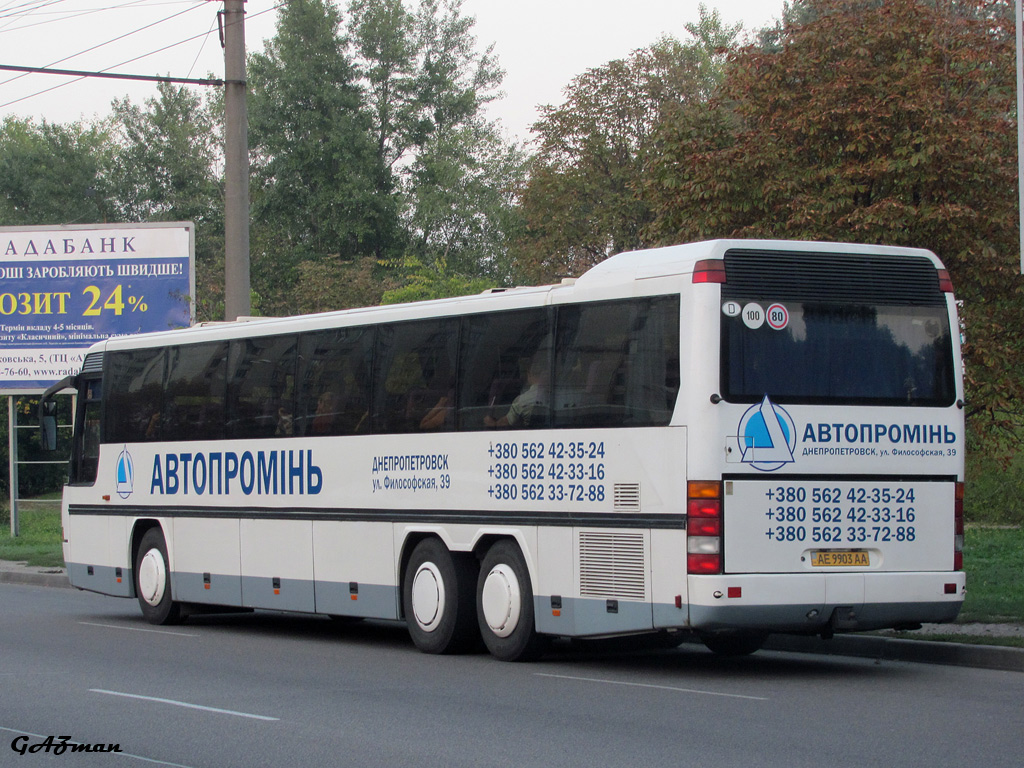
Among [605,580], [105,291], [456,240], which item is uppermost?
[456,240]

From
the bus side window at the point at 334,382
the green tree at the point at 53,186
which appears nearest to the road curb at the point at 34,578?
the bus side window at the point at 334,382

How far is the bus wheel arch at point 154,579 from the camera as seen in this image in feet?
57.3

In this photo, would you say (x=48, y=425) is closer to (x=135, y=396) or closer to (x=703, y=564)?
(x=135, y=396)

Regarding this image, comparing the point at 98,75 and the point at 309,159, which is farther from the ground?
the point at 309,159

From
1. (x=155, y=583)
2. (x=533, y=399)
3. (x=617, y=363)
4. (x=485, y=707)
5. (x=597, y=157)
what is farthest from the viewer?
(x=597, y=157)

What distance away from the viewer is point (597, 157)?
48031 mm

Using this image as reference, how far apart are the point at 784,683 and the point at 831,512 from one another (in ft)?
4.36

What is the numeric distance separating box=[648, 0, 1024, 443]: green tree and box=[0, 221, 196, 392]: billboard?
13272 millimetres

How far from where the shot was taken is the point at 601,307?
1232cm

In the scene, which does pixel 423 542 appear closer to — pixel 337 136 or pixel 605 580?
pixel 605 580

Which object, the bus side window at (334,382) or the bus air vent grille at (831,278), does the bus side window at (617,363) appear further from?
the bus side window at (334,382)

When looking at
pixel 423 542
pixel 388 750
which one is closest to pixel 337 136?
pixel 423 542

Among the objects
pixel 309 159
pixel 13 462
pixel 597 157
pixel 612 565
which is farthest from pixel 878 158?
pixel 309 159

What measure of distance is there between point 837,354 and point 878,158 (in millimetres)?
7037
